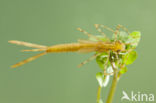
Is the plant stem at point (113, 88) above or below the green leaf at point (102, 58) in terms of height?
below

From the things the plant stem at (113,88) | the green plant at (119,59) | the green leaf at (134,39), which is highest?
the green leaf at (134,39)

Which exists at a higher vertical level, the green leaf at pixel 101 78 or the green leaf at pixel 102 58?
the green leaf at pixel 102 58

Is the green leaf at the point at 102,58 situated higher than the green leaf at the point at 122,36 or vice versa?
the green leaf at the point at 122,36

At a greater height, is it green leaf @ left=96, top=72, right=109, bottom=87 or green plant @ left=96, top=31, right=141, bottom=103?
green plant @ left=96, top=31, right=141, bottom=103

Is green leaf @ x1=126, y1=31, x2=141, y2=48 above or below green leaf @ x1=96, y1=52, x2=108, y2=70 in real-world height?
above

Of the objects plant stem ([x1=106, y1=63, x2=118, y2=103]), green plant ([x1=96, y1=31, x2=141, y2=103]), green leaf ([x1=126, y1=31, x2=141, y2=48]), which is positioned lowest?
plant stem ([x1=106, y1=63, x2=118, y2=103])

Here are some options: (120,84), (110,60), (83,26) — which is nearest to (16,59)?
→ (83,26)

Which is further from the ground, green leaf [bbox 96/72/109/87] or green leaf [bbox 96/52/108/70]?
green leaf [bbox 96/52/108/70]

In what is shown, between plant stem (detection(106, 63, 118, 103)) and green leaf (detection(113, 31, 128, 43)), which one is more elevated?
green leaf (detection(113, 31, 128, 43))

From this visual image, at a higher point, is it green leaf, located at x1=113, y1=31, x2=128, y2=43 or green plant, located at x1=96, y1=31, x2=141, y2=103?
green leaf, located at x1=113, y1=31, x2=128, y2=43

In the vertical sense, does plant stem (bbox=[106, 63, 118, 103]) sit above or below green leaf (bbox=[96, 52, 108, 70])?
below

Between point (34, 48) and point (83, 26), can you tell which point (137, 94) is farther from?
point (34, 48)
